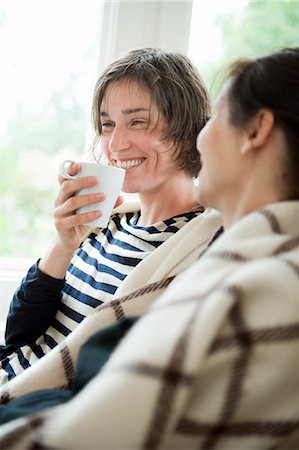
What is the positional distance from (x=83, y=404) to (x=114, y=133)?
2.78ft

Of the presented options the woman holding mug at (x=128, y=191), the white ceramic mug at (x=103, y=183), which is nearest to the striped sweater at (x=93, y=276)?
the woman holding mug at (x=128, y=191)

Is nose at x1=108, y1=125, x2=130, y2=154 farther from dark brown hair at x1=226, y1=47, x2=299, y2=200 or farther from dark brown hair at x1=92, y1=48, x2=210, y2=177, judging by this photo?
dark brown hair at x1=226, y1=47, x2=299, y2=200

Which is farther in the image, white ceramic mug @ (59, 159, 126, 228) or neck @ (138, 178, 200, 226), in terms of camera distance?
neck @ (138, 178, 200, 226)

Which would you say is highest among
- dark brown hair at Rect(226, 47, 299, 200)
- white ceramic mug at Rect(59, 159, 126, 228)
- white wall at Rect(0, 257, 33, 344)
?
dark brown hair at Rect(226, 47, 299, 200)

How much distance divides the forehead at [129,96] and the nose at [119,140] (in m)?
0.05

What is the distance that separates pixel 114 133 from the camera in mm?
1487

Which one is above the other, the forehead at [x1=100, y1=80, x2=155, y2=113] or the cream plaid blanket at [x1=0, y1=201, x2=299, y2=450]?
the forehead at [x1=100, y1=80, x2=155, y2=113]

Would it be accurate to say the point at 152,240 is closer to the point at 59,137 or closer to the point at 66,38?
the point at 59,137

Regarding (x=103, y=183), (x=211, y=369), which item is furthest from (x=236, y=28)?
(x=211, y=369)

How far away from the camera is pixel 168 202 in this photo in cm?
153

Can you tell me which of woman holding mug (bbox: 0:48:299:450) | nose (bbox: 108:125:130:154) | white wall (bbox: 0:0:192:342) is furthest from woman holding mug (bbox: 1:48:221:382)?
woman holding mug (bbox: 0:48:299:450)

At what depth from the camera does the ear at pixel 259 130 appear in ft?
3.22

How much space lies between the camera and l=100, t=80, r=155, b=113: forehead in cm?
148

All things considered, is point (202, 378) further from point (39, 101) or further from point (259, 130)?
point (39, 101)
